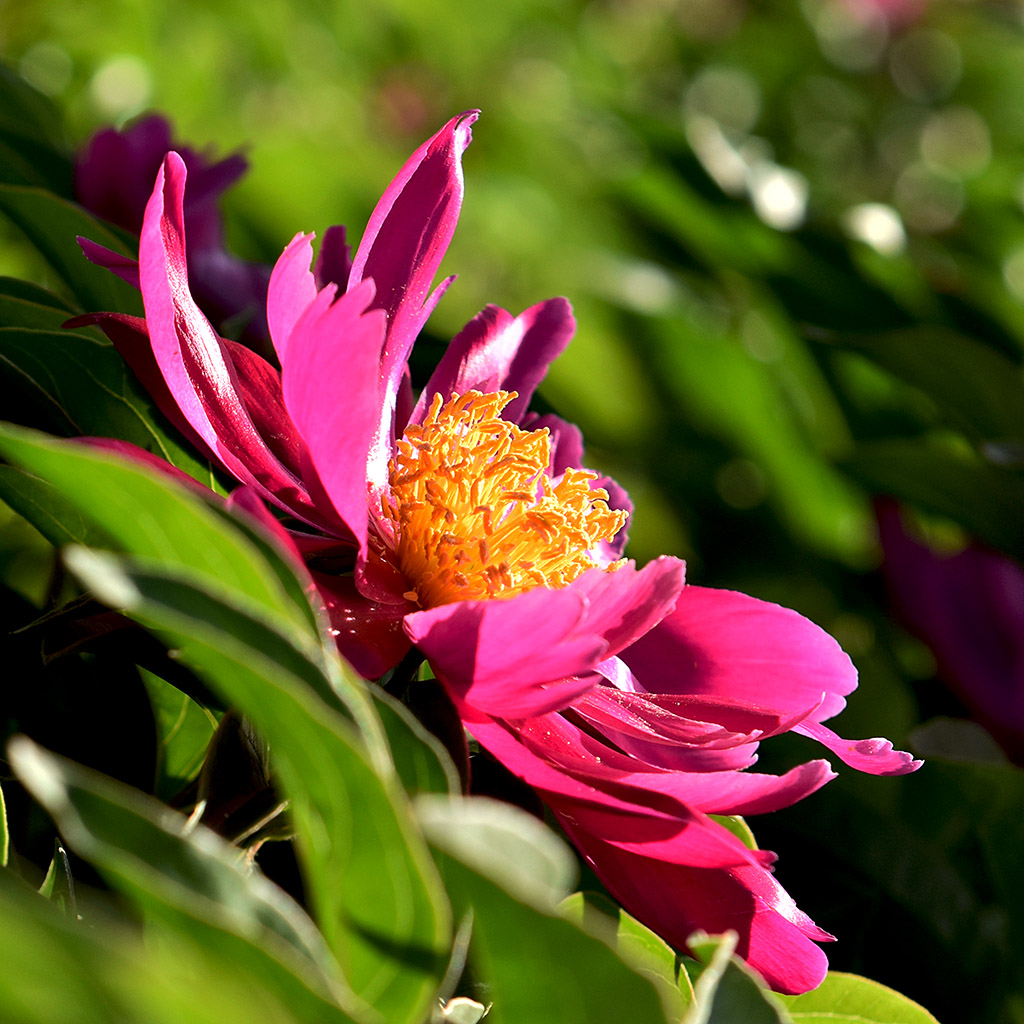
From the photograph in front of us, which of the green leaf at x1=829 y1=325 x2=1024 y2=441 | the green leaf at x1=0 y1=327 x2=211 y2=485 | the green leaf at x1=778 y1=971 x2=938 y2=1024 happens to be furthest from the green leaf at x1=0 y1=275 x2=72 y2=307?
the green leaf at x1=829 y1=325 x2=1024 y2=441

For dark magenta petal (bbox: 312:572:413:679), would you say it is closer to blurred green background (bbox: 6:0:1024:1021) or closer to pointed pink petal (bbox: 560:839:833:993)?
pointed pink petal (bbox: 560:839:833:993)

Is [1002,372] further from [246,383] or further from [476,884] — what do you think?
[476,884]

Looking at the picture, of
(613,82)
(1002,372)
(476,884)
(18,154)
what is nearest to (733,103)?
(613,82)

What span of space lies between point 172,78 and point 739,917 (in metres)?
1.48

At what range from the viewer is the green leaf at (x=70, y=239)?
60cm

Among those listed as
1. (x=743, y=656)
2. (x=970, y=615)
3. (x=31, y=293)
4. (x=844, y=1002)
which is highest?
(x=31, y=293)

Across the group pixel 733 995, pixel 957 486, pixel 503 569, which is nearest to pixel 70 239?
pixel 503 569

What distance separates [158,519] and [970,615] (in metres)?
0.89

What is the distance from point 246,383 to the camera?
1.68 feet

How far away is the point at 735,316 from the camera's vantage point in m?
1.63

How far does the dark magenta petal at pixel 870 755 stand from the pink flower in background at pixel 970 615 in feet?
1.84

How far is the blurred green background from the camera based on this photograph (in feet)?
2.39

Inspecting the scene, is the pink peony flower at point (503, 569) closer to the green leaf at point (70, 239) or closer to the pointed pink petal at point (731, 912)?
the pointed pink petal at point (731, 912)

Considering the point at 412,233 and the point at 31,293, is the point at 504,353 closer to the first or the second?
the point at 412,233
